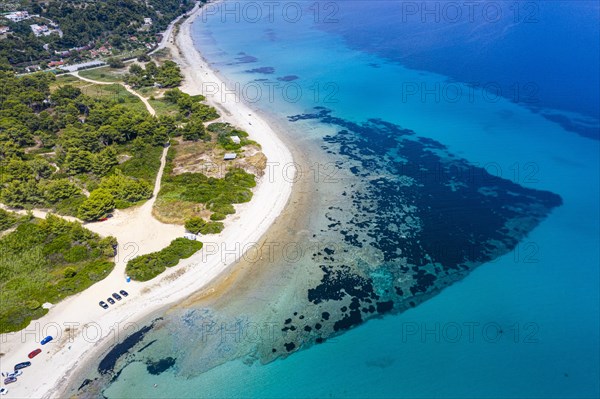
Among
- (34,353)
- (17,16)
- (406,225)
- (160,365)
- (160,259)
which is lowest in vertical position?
(160,365)

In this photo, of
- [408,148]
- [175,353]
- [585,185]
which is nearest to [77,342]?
[175,353]

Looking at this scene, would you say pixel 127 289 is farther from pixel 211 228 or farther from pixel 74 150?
pixel 74 150

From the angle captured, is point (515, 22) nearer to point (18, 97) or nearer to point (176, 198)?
point (176, 198)

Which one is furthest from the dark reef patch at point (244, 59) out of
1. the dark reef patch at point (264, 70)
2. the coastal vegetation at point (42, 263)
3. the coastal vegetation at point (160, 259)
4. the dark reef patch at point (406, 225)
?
the coastal vegetation at point (160, 259)

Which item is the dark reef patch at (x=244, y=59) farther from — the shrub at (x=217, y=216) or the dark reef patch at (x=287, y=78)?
the shrub at (x=217, y=216)

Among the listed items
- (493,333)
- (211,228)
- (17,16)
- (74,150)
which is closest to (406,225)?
(493,333)

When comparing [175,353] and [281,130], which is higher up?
[281,130]

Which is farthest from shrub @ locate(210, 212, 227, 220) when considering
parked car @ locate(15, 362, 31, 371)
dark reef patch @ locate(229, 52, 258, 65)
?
dark reef patch @ locate(229, 52, 258, 65)
